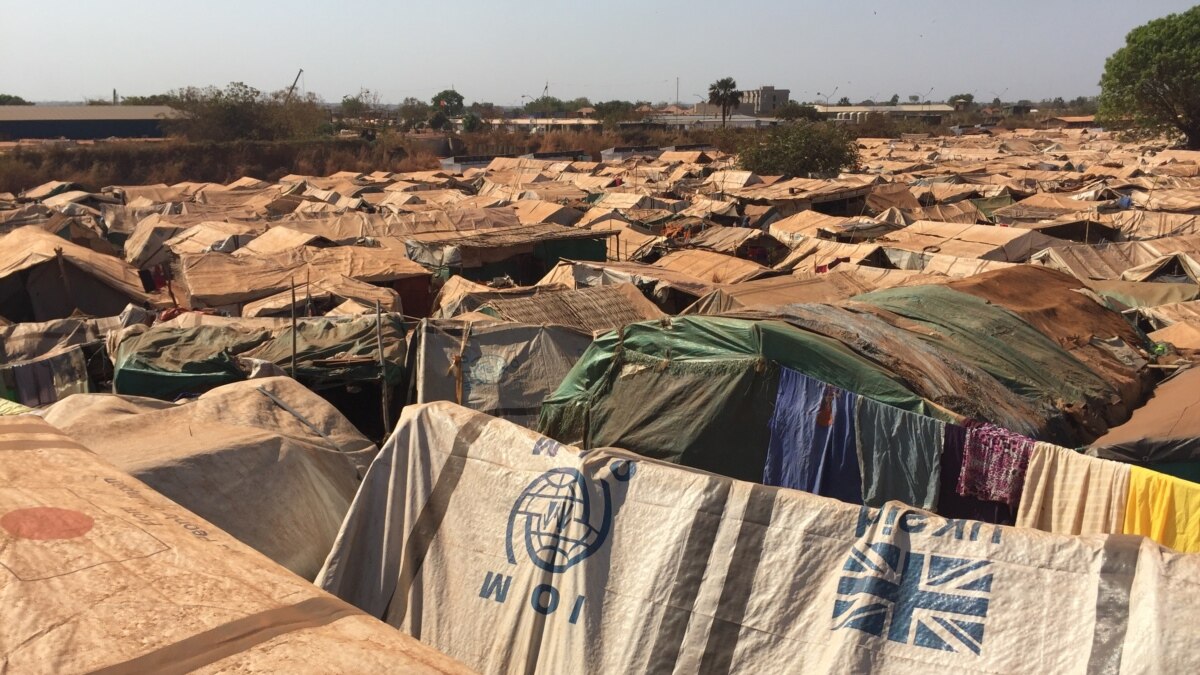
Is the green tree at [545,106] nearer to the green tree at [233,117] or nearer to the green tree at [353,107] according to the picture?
the green tree at [353,107]

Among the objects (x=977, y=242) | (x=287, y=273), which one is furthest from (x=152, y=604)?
(x=977, y=242)

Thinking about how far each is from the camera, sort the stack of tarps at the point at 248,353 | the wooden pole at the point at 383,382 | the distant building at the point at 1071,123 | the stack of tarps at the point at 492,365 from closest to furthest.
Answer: the stack of tarps at the point at 492,365
the wooden pole at the point at 383,382
the stack of tarps at the point at 248,353
the distant building at the point at 1071,123

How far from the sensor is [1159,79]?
161 feet

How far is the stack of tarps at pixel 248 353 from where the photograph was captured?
10.1m

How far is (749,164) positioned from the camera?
37.5m

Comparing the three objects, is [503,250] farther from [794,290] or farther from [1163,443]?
[1163,443]

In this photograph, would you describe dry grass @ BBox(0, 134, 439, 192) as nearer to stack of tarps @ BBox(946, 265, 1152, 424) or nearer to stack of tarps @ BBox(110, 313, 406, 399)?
stack of tarps @ BBox(110, 313, 406, 399)

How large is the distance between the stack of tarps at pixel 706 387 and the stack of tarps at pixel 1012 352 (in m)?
1.80

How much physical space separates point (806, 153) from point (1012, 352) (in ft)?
94.4

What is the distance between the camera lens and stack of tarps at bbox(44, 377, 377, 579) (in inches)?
184

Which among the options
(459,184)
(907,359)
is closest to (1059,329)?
(907,359)

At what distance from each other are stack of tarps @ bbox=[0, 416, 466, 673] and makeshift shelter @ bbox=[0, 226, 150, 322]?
50.5ft

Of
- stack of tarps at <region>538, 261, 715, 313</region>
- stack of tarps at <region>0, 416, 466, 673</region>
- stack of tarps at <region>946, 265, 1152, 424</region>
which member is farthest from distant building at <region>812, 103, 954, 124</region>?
stack of tarps at <region>0, 416, 466, 673</region>

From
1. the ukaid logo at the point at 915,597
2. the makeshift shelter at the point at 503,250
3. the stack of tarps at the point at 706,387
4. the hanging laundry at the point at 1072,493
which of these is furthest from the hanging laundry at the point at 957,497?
the makeshift shelter at the point at 503,250
